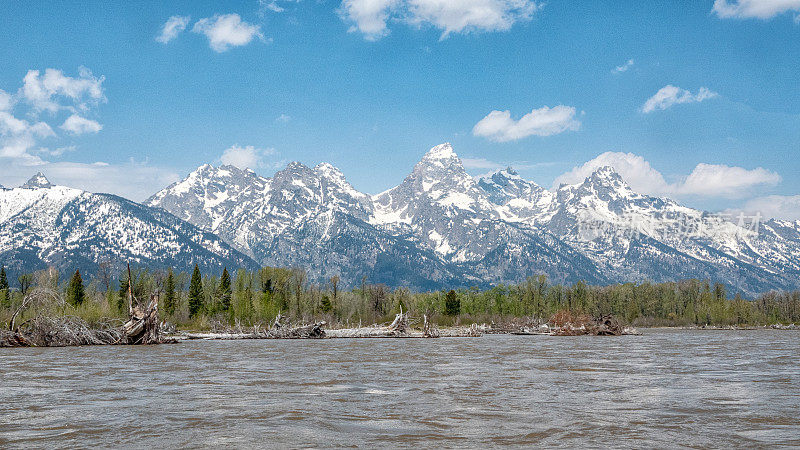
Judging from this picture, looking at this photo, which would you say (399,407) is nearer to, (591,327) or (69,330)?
(69,330)

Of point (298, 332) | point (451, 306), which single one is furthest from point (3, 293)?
point (451, 306)

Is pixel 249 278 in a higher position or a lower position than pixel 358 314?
higher

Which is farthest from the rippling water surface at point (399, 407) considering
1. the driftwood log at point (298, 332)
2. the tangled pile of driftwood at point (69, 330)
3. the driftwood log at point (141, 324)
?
the driftwood log at point (298, 332)

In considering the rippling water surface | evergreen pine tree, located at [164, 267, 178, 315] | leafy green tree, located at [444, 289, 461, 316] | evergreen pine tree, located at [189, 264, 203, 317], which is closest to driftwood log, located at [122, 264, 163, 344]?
the rippling water surface

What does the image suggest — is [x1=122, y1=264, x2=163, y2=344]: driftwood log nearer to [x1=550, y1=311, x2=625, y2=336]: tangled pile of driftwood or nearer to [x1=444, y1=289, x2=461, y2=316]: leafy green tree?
[x1=550, y1=311, x2=625, y2=336]: tangled pile of driftwood

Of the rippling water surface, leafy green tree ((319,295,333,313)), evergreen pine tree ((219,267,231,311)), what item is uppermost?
evergreen pine tree ((219,267,231,311))

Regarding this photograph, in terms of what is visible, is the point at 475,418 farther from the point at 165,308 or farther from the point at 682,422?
the point at 165,308

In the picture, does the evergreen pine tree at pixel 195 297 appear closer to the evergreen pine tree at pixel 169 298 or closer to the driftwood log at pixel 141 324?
the evergreen pine tree at pixel 169 298

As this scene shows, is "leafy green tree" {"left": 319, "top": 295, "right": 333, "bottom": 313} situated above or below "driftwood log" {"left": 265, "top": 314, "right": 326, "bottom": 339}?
above

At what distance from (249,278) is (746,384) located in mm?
147177

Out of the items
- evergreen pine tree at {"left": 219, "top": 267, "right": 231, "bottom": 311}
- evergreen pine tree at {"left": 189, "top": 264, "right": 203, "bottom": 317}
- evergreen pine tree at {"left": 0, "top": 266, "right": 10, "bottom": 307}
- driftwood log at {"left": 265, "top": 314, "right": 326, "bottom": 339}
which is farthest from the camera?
evergreen pine tree at {"left": 189, "top": 264, "right": 203, "bottom": 317}

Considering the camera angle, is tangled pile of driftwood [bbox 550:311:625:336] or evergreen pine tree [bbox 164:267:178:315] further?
evergreen pine tree [bbox 164:267:178:315]

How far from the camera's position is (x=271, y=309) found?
452 feet

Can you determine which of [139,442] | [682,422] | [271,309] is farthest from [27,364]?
[271,309]
